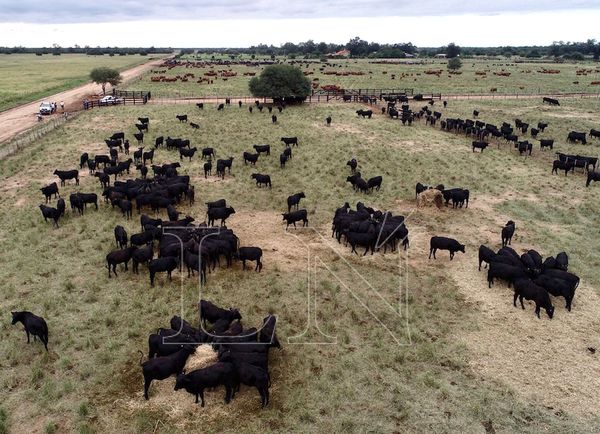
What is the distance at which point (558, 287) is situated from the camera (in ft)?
46.6

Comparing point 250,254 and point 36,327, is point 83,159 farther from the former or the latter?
point 36,327

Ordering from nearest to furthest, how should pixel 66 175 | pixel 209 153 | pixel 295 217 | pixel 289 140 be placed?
pixel 295 217, pixel 66 175, pixel 209 153, pixel 289 140

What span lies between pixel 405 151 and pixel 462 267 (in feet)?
58.2

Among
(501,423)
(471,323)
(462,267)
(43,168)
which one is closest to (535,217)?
(462,267)

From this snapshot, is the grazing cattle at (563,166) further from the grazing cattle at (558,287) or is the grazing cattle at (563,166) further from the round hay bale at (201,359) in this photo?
the round hay bale at (201,359)

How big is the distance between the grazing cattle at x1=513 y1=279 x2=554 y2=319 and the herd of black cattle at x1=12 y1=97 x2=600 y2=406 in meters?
0.03

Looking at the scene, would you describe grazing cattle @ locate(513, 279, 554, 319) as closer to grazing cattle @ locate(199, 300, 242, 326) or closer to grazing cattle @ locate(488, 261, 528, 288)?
grazing cattle @ locate(488, 261, 528, 288)

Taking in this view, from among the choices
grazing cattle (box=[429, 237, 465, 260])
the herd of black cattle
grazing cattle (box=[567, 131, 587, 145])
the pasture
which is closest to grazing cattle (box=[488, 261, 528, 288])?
the herd of black cattle

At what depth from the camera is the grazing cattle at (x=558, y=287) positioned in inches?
554

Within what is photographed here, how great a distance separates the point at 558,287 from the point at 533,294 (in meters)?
0.99

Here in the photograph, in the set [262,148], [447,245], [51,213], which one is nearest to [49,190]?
[51,213]

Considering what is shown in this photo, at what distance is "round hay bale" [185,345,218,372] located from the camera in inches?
423

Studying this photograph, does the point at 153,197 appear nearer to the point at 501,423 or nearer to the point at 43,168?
the point at 43,168

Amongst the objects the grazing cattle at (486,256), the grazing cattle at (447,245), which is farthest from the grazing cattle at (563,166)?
the grazing cattle at (486,256)
